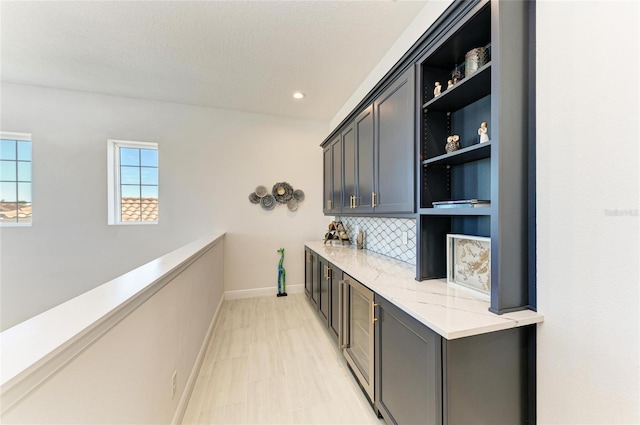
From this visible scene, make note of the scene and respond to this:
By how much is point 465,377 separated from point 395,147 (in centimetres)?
143

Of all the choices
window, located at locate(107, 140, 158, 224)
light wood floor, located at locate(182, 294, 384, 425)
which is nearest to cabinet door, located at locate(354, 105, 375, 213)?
light wood floor, located at locate(182, 294, 384, 425)

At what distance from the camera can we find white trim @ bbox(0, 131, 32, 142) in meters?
2.95

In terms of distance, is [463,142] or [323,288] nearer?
[463,142]

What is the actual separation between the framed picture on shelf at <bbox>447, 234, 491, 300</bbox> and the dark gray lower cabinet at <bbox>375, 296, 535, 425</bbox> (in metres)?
0.27

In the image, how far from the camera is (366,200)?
7.64 ft

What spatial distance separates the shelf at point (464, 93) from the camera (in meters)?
1.23

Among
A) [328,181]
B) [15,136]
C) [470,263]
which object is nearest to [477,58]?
[470,263]

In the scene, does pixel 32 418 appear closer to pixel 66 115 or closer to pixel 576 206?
pixel 576 206

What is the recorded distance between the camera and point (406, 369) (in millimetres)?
1248

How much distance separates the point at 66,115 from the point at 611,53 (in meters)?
4.92

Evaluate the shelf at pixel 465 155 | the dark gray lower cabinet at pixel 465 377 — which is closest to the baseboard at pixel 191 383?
the dark gray lower cabinet at pixel 465 377

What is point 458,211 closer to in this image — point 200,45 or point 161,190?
point 200,45

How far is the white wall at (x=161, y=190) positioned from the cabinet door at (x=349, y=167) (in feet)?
4.09

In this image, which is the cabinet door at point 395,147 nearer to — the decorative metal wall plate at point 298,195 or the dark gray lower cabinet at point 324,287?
the dark gray lower cabinet at point 324,287
